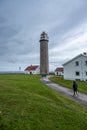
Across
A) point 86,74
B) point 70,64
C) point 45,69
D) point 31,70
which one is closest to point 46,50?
point 45,69

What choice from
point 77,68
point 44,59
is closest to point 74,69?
point 77,68

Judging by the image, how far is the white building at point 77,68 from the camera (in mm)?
45062

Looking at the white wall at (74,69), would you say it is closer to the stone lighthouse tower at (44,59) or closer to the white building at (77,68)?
the white building at (77,68)

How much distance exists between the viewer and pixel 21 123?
7801 millimetres

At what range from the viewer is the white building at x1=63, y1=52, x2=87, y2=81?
4506 centimetres

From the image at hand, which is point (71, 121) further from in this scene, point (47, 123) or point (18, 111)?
point (18, 111)

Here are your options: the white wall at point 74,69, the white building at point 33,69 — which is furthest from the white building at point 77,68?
the white building at point 33,69

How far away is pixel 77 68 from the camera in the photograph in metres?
46.2

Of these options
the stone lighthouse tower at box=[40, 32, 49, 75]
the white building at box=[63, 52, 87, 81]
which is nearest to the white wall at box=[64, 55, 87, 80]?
the white building at box=[63, 52, 87, 81]

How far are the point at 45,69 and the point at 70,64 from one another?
11.1 m

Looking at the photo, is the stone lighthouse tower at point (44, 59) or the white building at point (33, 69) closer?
the stone lighthouse tower at point (44, 59)

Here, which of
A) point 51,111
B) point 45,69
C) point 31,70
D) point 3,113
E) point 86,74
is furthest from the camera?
point 31,70

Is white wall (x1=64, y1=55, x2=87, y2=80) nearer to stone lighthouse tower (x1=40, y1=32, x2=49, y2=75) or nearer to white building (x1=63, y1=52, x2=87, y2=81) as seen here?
white building (x1=63, y1=52, x2=87, y2=81)

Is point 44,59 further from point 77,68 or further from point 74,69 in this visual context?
point 77,68
